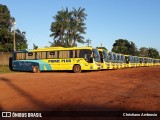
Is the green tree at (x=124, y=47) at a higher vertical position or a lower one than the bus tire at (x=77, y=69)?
higher

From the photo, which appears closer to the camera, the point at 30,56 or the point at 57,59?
the point at 57,59

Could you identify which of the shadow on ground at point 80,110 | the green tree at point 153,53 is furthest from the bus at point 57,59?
the green tree at point 153,53

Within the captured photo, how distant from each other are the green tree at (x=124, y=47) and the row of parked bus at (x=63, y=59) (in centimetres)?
8116

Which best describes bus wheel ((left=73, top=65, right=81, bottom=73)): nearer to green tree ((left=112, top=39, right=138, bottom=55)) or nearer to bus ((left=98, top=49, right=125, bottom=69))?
bus ((left=98, top=49, right=125, bottom=69))

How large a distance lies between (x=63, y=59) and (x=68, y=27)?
47521 millimetres

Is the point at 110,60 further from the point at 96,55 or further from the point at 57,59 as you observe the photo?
the point at 57,59

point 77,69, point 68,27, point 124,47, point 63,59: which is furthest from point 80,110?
point 124,47

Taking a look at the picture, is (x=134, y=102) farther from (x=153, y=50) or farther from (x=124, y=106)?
(x=153, y=50)

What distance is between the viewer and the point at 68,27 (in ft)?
261

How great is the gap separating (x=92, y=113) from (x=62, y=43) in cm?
7133

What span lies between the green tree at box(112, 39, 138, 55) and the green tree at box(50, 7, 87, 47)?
130 ft

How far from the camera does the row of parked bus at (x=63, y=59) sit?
3139 cm

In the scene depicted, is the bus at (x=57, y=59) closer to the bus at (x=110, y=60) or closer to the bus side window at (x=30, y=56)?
the bus side window at (x=30, y=56)

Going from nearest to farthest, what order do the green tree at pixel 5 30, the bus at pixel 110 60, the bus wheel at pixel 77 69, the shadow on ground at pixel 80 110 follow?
1. the shadow on ground at pixel 80 110
2. the bus wheel at pixel 77 69
3. the bus at pixel 110 60
4. the green tree at pixel 5 30
